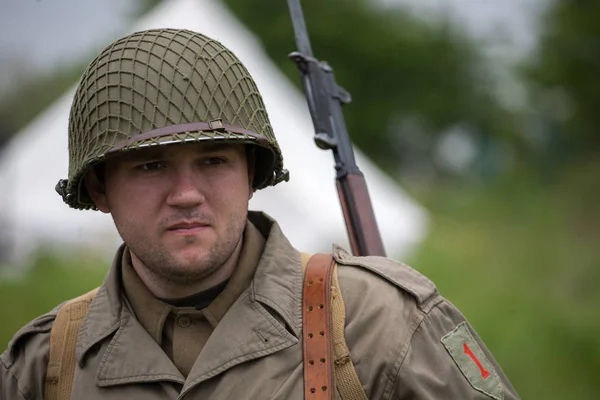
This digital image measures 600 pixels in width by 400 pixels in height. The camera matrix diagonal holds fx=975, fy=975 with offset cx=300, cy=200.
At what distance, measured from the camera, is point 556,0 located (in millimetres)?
24156

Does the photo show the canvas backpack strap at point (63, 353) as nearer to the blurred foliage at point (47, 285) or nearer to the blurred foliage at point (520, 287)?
the blurred foliage at point (520, 287)

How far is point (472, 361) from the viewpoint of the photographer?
2.67m

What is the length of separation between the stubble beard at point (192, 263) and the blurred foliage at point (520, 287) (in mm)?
5197

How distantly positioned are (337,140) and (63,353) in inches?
49.1

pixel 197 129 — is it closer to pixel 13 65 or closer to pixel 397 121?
pixel 13 65

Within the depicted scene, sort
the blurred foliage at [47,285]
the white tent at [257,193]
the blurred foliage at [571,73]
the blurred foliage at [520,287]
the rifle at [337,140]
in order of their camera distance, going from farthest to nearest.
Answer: the blurred foliage at [571,73] → the blurred foliage at [47,285] → the white tent at [257,193] → the blurred foliage at [520,287] → the rifle at [337,140]

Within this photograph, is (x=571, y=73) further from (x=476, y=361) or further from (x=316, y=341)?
(x=316, y=341)

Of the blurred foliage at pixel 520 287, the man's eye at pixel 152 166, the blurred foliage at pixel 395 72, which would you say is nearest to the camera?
the man's eye at pixel 152 166

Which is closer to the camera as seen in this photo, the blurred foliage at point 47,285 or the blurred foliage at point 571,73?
the blurred foliage at point 47,285

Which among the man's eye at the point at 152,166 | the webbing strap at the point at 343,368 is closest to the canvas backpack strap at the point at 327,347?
the webbing strap at the point at 343,368

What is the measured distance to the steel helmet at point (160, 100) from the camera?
103 inches

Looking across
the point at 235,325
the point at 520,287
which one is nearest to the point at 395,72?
the point at 520,287

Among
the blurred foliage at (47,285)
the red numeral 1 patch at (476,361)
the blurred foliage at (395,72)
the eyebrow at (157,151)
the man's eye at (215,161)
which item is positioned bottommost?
the red numeral 1 patch at (476,361)

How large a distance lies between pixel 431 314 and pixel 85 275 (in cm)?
672
